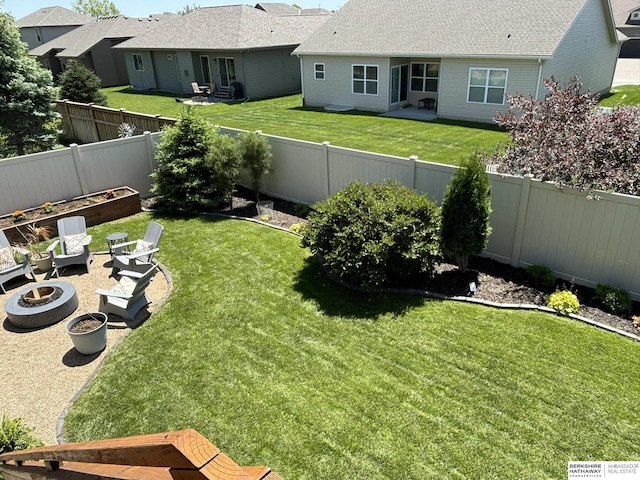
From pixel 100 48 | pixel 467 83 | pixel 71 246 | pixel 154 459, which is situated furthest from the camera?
pixel 100 48

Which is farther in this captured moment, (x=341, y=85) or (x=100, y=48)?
(x=100, y=48)

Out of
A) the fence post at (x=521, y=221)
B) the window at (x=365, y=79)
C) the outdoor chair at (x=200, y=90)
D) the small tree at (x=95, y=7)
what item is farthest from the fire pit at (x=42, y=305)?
the small tree at (x=95, y=7)

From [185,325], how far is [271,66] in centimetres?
2697

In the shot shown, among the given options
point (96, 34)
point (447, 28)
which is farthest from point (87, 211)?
point (96, 34)

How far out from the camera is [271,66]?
3078cm

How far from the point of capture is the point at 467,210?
7570 mm

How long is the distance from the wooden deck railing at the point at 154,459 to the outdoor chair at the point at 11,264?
7054mm

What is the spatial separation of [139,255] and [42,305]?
66.7 inches

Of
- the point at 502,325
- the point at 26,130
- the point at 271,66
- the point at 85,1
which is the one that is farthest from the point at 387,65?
the point at 85,1

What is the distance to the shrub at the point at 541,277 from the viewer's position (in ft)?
25.2

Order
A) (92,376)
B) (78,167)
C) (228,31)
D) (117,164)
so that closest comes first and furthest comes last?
(92,376), (78,167), (117,164), (228,31)

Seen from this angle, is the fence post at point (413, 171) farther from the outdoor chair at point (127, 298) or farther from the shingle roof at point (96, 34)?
the shingle roof at point (96, 34)

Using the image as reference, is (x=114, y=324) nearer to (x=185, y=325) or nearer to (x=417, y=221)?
(x=185, y=325)

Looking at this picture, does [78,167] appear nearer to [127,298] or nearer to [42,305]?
[42,305]
